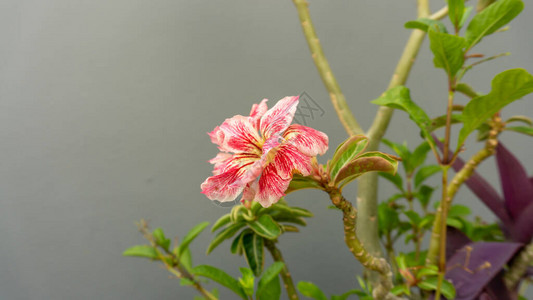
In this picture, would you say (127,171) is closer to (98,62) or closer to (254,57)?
(98,62)

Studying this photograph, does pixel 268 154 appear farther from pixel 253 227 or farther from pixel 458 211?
pixel 458 211

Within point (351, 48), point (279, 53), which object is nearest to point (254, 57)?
point (279, 53)

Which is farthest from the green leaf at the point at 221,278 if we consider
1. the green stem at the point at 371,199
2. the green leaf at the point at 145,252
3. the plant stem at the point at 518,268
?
the plant stem at the point at 518,268

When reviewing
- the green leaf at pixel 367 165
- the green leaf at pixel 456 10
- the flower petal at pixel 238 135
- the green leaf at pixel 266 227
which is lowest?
the green leaf at pixel 266 227

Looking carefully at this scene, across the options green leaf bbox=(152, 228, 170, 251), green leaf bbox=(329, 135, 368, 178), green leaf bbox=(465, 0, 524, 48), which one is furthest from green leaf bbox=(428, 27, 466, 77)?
green leaf bbox=(152, 228, 170, 251)

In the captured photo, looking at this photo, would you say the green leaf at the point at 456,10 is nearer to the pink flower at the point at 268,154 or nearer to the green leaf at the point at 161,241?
the pink flower at the point at 268,154

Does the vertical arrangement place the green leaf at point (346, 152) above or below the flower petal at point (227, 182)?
below
